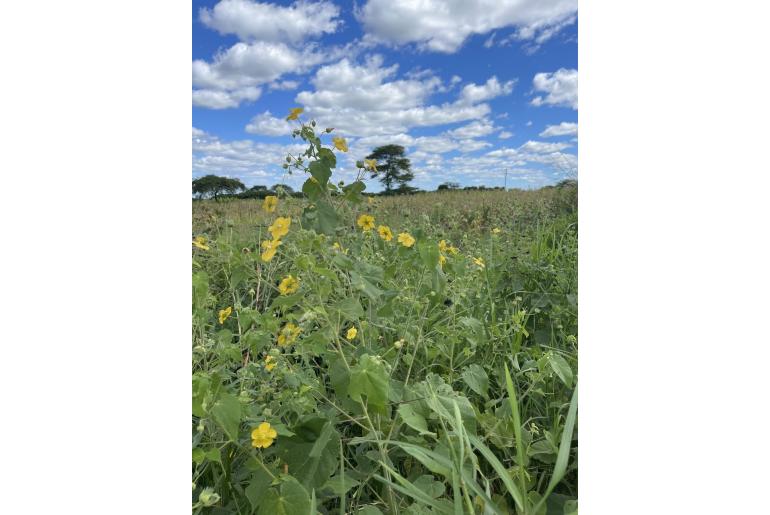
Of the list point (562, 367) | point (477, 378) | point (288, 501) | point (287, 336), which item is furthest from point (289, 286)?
point (562, 367)

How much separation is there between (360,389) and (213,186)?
496mm

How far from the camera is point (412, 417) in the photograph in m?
0.86

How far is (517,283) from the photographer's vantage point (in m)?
1.80

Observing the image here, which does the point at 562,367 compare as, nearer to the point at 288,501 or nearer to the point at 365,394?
the point at 365,394

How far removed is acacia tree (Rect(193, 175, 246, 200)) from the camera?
3.17ft

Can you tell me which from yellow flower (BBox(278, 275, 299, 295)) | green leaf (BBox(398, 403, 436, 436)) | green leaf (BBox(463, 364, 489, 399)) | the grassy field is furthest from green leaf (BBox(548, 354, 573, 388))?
yellow flower (BBox(278, 275, 299, 295))

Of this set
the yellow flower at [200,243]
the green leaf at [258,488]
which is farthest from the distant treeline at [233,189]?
the green leaf at [258,488]

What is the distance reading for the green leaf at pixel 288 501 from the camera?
716mm

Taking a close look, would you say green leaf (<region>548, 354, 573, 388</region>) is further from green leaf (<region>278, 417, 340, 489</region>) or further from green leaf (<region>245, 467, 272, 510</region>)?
green leaf (<region>245, 467, 272, 510</region>)

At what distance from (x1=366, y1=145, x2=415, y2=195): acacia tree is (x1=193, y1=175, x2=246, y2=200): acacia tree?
278mm

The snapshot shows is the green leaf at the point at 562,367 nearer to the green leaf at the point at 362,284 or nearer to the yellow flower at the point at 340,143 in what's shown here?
the green leaf at the point at 362,284
